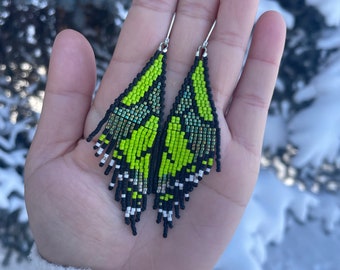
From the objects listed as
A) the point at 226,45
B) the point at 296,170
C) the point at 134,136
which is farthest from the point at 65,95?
the point at 296,170

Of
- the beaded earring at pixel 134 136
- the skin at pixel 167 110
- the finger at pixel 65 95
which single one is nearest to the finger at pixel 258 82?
the skin at pixel 167 110

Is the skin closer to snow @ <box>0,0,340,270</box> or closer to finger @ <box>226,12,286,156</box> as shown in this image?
finger @ <box>226,12,286,156</box>

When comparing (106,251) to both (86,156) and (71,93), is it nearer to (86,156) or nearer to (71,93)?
(86,156)

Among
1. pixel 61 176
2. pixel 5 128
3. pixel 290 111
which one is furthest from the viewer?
pixel 290 111

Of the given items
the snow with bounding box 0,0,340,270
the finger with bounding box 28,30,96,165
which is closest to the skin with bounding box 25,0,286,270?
the finger with bounding box 28,30,96,165

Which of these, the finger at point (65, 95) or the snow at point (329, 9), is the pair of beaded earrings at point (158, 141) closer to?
the finger at point (65, 95)

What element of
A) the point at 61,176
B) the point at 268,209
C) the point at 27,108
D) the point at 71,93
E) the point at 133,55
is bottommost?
the point at 268,209

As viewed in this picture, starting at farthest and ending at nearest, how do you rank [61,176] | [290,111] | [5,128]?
[290,111] < [5,128] < [61,176]

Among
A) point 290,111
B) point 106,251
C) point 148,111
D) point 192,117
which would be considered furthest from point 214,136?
point 290,111

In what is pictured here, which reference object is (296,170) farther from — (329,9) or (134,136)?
(134,136)
